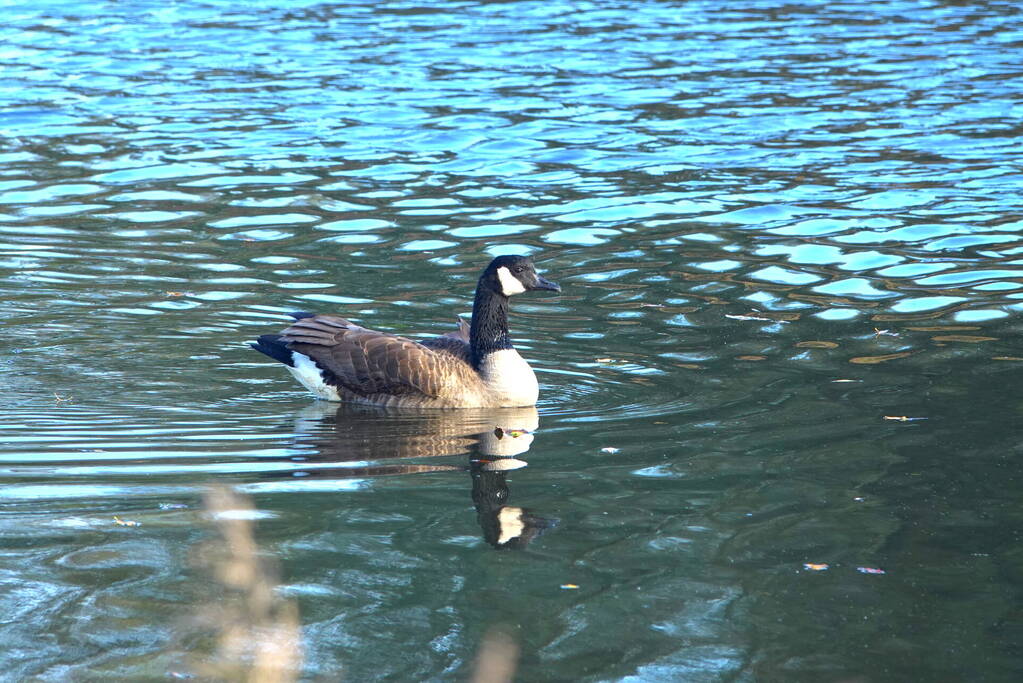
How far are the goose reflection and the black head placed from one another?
3.25ft

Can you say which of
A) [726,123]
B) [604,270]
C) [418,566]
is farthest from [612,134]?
[418,566]

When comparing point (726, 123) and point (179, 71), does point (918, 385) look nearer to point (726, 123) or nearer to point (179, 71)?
point (726, 123)

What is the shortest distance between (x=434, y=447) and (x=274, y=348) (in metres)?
2.13

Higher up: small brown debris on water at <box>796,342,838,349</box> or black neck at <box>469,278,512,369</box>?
black neck at <box>469,278,512,369</box>

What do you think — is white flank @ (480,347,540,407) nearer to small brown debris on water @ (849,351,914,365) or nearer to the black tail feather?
the black tail feather

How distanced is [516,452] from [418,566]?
2.37 meters

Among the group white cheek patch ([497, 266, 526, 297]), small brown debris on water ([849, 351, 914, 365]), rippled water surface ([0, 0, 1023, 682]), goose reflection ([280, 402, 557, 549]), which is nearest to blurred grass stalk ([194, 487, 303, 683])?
rippled water surface ([0, 0, 1023, 682])

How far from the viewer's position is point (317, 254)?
15383 millimetres

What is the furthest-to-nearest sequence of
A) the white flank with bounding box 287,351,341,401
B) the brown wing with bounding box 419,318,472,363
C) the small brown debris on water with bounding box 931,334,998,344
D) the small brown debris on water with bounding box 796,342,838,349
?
the small brown debris on water with bounding box 931,334,998,344 → the small brown debris on water with bounding box 796,342,838,349 → the brown wing with bounding box 419,318,472,363 → the white flank with bounding box 287,351,341,401

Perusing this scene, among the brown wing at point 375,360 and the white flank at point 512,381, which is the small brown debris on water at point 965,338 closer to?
the white flank at point 512,381

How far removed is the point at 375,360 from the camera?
38.2ft

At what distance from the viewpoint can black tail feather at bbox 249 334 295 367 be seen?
11758 mm

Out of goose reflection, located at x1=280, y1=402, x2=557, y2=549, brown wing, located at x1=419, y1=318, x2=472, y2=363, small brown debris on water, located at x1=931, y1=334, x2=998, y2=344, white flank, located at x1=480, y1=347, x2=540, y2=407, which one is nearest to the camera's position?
goose reflection, located at x1=280, y1=402, x2=557, y2=549

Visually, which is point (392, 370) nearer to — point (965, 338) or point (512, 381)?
point (512, 381)
